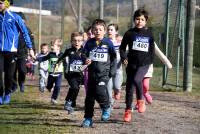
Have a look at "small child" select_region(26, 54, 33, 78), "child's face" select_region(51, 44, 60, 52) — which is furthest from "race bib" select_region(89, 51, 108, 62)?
"small child" select_region(26, 54, 33, 78)

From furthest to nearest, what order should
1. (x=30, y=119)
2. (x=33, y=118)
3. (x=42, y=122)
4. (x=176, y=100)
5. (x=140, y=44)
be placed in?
(x=176, y=100)
(x=33, y=118)
(x=30, y=119)
(x=140, y=44)
(x=42, y=122)

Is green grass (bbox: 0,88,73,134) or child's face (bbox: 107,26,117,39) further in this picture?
child's face (bbox: 107,26,117,39)

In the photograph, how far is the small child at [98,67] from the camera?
903 centimetres

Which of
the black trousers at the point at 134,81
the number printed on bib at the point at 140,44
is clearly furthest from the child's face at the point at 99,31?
the black trousers at the point at 134,81

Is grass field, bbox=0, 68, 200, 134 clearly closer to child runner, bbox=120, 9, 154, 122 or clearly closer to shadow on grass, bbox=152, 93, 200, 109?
child runner, bbox=120, 9, 154, 122

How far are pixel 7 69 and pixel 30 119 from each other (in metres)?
2.14

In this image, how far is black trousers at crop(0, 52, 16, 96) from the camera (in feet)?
37.1

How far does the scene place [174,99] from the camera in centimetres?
1339

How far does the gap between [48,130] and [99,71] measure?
4.05 ft

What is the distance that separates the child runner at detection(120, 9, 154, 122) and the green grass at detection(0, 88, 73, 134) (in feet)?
3.93

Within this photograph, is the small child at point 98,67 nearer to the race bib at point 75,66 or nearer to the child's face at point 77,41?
the child's face at point 77,41

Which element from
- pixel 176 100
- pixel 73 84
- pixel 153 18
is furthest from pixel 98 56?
pixel 153 18

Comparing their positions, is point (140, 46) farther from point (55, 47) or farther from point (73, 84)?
point (55, 47)

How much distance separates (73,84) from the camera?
1086cm
